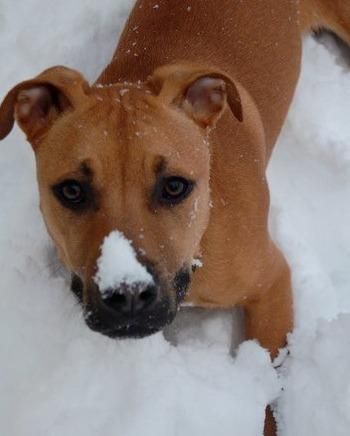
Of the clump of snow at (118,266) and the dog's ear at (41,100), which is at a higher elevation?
the dog's ear at (41,100)

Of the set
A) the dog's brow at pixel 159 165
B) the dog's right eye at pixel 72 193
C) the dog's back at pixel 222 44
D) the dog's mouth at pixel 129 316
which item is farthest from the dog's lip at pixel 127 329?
the dog's back at pixel 222 44

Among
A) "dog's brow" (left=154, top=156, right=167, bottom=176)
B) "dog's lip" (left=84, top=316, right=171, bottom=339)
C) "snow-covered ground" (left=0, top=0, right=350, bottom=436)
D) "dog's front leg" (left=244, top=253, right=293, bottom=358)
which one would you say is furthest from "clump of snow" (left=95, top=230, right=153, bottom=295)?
"dog's front leg" (left=244, top=253, right=293, bottom=358)

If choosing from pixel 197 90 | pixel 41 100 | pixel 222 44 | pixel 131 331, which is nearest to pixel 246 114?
pixel 222 44

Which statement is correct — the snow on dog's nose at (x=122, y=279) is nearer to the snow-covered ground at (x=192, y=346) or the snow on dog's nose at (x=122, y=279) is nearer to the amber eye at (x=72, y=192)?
the amber eye at (x=72, y=192)

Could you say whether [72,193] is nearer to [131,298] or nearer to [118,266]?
[118,266]

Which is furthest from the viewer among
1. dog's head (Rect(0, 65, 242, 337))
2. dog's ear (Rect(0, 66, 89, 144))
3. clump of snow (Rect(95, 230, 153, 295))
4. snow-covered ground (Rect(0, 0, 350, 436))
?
snow-covered ground (Rect(0, 0, 350, 436))

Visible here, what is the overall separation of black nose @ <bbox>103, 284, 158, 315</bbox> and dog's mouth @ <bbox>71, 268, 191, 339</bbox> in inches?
0.7

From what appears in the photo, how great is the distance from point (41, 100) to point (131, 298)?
3.43 ft

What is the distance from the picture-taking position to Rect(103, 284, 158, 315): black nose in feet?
9.40

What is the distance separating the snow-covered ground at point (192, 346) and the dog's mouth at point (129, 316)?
649mm

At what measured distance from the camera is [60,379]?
3.71 m

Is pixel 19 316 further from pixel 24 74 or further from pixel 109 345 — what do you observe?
pixel 24 74

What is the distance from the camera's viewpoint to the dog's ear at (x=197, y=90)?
335 centimetres

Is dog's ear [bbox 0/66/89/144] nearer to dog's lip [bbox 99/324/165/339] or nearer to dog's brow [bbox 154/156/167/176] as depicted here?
dog's brow [bbox 154/156/167/176]
